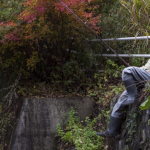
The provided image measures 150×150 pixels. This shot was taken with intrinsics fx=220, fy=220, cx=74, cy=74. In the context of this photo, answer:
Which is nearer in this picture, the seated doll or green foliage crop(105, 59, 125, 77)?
the seated doll

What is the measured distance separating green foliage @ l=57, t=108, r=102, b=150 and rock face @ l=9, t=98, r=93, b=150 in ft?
0.70

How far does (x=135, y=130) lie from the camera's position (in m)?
3.30

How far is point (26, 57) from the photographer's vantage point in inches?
225

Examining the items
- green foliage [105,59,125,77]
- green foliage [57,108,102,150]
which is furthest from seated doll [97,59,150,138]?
green foliage [105,59,125,77]

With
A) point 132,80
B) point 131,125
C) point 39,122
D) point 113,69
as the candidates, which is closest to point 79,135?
point 39,122

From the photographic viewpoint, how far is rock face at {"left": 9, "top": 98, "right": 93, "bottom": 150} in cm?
479

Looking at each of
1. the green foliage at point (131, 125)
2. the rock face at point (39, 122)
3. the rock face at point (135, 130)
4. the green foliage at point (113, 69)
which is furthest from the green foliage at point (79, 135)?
the green foliage at point (113, 69)

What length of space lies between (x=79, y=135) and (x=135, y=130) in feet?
5.33

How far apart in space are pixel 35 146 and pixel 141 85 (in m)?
2.80

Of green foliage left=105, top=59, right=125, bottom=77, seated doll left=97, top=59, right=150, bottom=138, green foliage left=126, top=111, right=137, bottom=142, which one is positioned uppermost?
green foliage left=105, top=59, right=125, bottom=77

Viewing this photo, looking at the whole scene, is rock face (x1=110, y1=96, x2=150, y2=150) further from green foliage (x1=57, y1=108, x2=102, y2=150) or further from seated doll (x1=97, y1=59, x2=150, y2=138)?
green foliage (x1=57, y1=108, x2=102, y2=150)

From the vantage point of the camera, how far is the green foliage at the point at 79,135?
4359 millimetres

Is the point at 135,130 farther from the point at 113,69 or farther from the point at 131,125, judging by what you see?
the point at 113,69

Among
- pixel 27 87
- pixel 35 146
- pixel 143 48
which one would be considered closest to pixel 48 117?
pixel 35 146
